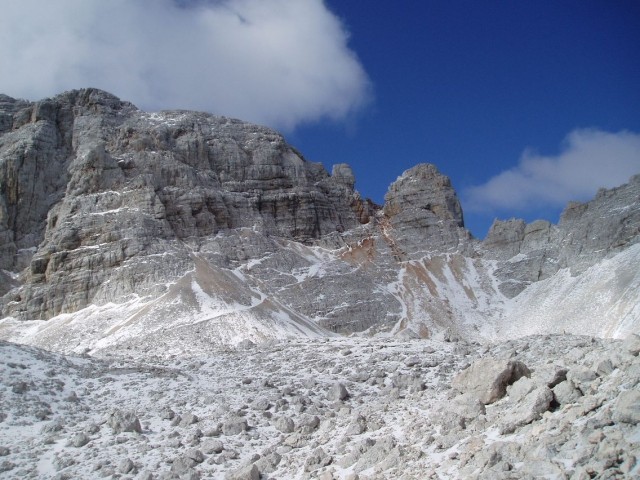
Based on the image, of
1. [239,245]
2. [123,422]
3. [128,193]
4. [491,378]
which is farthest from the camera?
[239,245]

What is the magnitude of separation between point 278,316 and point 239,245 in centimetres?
2881

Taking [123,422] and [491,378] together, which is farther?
[123,422]

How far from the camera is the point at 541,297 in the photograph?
99875 millimetres

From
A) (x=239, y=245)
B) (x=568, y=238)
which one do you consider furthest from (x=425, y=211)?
(x=239, y=245)

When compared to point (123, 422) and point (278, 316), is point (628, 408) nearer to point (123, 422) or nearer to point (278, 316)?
point (123, 422)

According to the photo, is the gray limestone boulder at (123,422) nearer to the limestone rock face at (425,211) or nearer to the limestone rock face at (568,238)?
the limestone rock face at (568,238)

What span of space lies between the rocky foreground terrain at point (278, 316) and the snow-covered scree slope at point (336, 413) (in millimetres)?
80

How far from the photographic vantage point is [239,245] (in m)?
104

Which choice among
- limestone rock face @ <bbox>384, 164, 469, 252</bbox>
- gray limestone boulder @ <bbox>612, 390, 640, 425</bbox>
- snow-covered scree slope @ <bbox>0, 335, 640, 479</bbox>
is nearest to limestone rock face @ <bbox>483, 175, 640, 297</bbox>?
limestone rock face @ <bbox>384, 164, 469, 252</bbox>

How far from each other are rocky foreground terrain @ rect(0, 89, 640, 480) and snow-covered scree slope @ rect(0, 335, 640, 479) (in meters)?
0.08

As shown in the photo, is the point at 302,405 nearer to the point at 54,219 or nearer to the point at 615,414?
the point at 615,414

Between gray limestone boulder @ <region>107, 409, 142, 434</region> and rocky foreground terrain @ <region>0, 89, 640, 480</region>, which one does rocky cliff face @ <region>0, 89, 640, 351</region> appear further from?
gray limestone boulder @ <region>107, 409, 142, 434</region>

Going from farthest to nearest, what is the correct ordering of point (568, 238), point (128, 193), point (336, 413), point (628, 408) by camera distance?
1. point (568, 238)
2. point (128, 193)
3. point (336, 413)
4. point (628, 408)

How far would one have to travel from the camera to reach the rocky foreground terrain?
15.3 m
